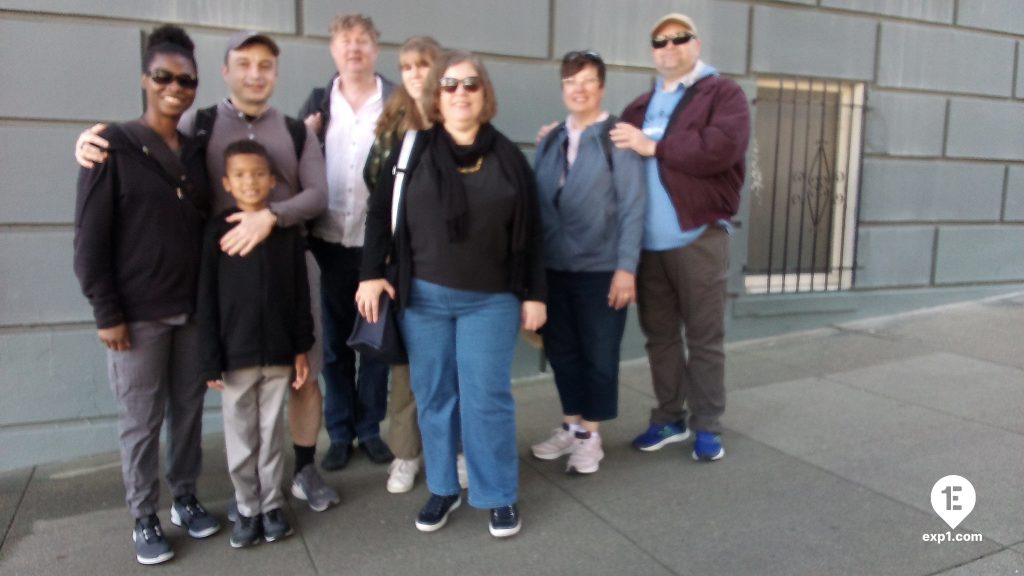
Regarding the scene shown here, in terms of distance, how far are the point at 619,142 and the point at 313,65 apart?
1.99m

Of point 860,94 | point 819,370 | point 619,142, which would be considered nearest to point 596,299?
point 619,142

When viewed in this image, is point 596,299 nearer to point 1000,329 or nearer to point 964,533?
point 964,533

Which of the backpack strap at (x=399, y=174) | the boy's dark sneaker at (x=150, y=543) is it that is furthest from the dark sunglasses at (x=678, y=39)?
the boy's dark sneaker at (x=150, y=543)

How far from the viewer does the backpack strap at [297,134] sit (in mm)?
3227

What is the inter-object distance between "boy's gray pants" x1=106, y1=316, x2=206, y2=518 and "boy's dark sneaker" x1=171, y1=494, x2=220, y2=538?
44mm

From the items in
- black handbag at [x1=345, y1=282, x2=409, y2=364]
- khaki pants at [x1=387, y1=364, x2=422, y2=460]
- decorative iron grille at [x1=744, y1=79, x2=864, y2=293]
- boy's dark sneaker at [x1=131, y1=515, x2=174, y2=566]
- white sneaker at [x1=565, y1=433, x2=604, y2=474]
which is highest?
decorative iron grille at [x1=744, y1=79, x2=864, y2=293]

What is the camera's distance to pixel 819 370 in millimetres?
5309

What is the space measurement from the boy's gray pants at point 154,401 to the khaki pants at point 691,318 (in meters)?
2.13

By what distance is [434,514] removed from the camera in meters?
3.15

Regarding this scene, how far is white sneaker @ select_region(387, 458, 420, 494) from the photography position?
3.50m

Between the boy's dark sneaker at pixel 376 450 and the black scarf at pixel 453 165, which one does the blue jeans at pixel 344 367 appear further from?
the black scarf at pixel 453 165

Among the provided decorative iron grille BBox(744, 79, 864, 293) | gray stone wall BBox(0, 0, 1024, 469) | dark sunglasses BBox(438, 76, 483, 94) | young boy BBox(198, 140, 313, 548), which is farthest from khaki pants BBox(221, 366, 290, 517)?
decorative iron grille BBox(744, 79, 864, 293)

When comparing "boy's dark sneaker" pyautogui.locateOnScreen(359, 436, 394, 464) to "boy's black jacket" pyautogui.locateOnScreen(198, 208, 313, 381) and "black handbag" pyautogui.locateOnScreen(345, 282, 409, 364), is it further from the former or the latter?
"boy's black jacket" pyautogui.locateOnScreen(198, 208, 313, 381)

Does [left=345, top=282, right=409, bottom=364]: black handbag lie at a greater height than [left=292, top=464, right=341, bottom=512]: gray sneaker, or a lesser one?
greater
